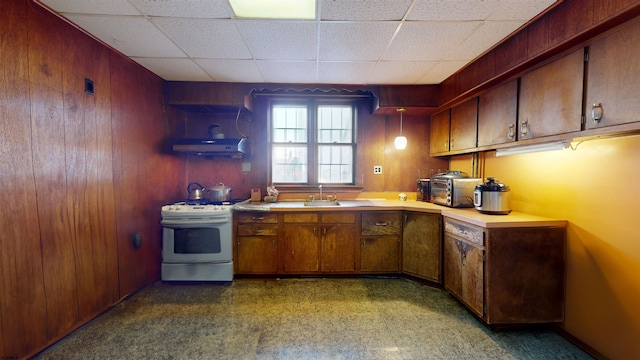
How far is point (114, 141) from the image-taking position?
2.26 m

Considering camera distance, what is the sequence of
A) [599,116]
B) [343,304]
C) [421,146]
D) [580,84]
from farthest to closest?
[421,146]
[343,304]
[580,84]
[599,116]

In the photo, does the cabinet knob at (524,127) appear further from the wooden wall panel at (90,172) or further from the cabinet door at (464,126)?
the wooden wall panel at (90,172)

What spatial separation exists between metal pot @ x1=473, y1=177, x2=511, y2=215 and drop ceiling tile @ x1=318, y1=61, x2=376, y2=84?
1.64m

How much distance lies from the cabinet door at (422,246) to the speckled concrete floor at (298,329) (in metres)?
0.21

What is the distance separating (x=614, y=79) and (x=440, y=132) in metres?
1.83

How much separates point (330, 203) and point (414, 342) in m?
1.76

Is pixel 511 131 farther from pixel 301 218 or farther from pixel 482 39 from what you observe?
pixel 301 218

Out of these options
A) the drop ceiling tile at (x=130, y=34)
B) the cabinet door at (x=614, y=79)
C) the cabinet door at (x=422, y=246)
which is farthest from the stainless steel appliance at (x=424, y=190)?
the drop ceiling tile at (x=130, y=34)

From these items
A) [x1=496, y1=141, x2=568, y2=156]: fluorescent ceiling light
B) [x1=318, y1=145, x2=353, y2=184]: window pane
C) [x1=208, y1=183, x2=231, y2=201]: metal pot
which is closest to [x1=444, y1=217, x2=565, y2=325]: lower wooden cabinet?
[x1=496, y1=141, x2=568, y2=156]: fluorescent ceiling light

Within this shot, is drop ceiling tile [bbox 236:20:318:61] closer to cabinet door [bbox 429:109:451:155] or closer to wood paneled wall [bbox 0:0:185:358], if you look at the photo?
wood paneled wall [bbox 0:0:185:358]

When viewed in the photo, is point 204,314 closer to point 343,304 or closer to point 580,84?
point 343,304

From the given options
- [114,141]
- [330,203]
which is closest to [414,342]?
[330,203]

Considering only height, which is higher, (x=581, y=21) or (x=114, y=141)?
(x=581, y=21)

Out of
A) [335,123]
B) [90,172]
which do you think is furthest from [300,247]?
[90,172]
